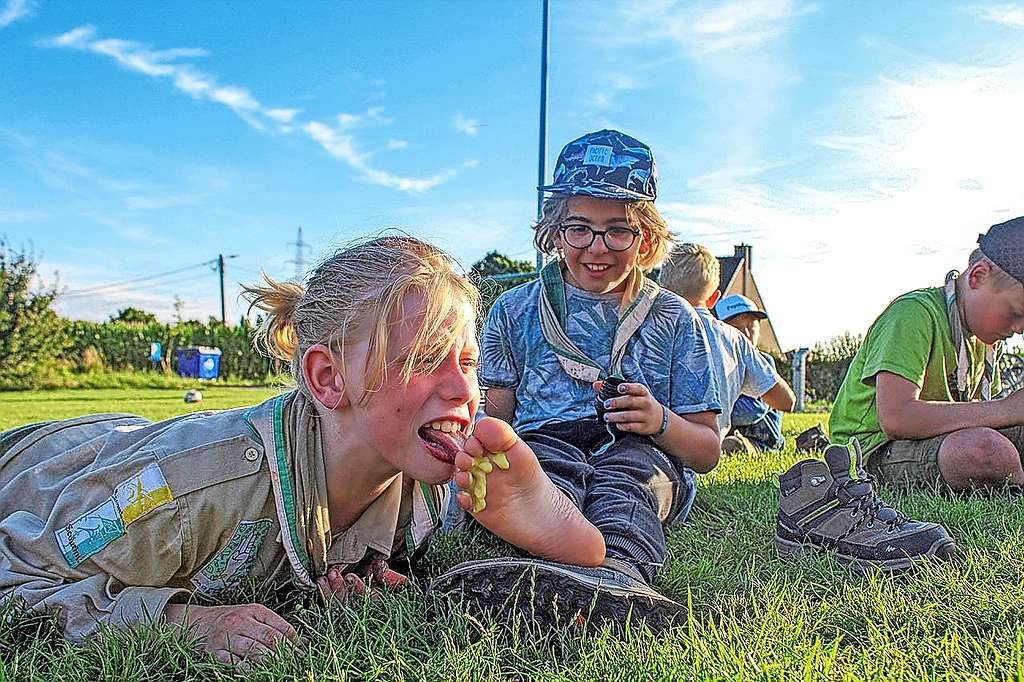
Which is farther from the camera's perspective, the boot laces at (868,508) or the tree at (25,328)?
the tree at (25,328)

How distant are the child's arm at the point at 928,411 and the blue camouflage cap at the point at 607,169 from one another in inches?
51.6

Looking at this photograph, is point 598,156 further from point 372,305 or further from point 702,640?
point 702,640

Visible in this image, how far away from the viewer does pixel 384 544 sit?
2.30 meters

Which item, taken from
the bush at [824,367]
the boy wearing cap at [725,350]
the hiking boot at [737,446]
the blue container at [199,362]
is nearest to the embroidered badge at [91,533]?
the boy wearing cap at [725,350]

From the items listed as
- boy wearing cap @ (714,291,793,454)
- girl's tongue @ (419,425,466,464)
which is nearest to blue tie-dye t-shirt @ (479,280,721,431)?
girl's tongue @ (419,425,466,464)

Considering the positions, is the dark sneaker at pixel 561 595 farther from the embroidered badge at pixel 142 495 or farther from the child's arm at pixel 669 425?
the child's arm at pixel 669 425

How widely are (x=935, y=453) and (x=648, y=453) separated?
1435 mm

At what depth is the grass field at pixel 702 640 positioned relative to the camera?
1535 mm

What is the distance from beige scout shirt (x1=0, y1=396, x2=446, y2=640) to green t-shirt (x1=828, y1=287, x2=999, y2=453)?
249cm

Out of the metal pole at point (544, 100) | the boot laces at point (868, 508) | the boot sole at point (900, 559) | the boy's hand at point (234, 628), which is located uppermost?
the metal pole at point (544, 100)

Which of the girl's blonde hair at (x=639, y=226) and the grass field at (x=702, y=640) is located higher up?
the girl's blonde hair at (x=639, y=226)

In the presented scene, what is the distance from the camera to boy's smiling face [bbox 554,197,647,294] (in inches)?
117

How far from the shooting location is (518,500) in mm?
1889

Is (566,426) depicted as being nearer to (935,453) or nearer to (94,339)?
(935,453)
